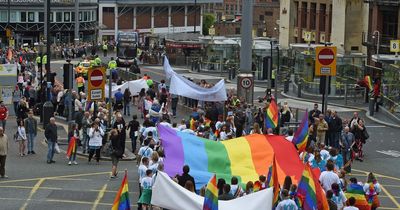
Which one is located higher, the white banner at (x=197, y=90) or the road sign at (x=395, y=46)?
the road sign at (x=395, y=46)

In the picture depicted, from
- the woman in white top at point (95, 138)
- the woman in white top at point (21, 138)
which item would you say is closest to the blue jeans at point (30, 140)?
the woman in white top at point (21, 138)

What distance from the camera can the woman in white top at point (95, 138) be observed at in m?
31.1

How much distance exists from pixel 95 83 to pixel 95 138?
3.34 meters

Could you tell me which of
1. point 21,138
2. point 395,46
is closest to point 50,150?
point 21,138

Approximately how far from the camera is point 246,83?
35.4 meters

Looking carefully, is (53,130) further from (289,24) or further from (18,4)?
(18,4)

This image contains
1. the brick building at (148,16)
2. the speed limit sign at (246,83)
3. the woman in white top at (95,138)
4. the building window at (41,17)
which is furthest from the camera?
the brick building at (148,16)

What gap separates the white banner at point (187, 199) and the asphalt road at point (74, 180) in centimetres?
528

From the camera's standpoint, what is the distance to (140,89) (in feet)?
154

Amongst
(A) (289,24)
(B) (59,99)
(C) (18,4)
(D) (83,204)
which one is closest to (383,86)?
(B) (59,99)

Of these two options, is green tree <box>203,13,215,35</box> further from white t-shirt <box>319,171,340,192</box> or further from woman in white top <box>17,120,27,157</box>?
white t-shirt <box>319,171,340,192</box>

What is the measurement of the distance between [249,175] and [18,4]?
79.0 m

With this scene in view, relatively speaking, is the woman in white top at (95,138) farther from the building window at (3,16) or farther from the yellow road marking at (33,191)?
the building window at (3,16)

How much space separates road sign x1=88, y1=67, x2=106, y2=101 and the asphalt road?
226 centimetres
